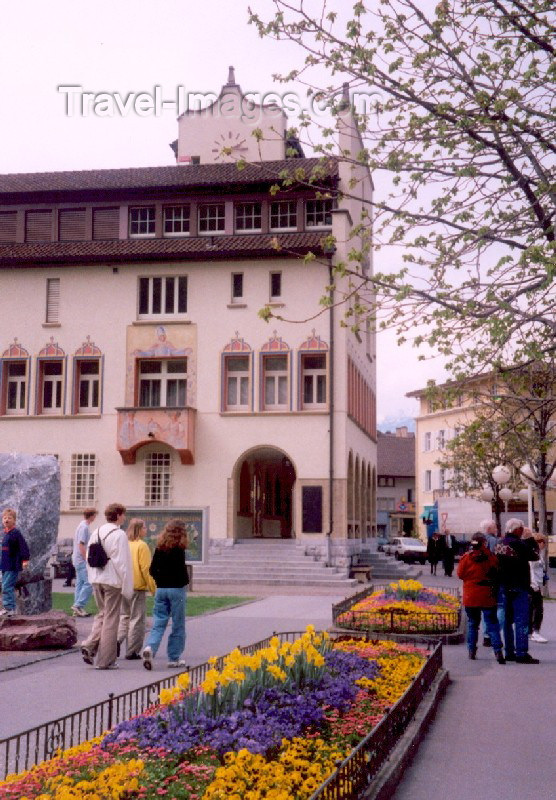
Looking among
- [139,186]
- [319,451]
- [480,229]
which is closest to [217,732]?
[480,229]

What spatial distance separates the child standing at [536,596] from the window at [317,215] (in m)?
25.4

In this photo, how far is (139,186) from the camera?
4041cm

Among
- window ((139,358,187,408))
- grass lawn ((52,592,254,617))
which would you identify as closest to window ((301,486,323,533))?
window ((139,358,187,408))

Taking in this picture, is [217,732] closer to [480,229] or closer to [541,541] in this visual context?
[480,229]

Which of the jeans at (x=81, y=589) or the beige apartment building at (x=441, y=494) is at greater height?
the beige apartment building at (x=441, y=494)

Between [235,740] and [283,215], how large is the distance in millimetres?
35705

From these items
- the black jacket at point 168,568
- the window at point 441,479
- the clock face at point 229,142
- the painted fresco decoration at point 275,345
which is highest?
the clock face at point 229,142

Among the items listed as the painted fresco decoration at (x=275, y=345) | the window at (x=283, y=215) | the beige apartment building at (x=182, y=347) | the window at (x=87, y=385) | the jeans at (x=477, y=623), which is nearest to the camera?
the jeans at (x=477, y=623)

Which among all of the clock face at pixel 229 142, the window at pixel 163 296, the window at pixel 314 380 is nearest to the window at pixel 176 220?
the window at pixel 163 296

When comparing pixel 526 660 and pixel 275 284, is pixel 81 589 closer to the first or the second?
pixel 526 660

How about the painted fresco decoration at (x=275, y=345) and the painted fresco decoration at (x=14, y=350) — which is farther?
the painted fresco decoration at (x=14, y=350)

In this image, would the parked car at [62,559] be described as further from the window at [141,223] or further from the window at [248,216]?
the window at [248,216]

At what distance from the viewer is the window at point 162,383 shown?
39.9 meters

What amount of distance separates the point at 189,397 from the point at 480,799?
32879 millimetres
